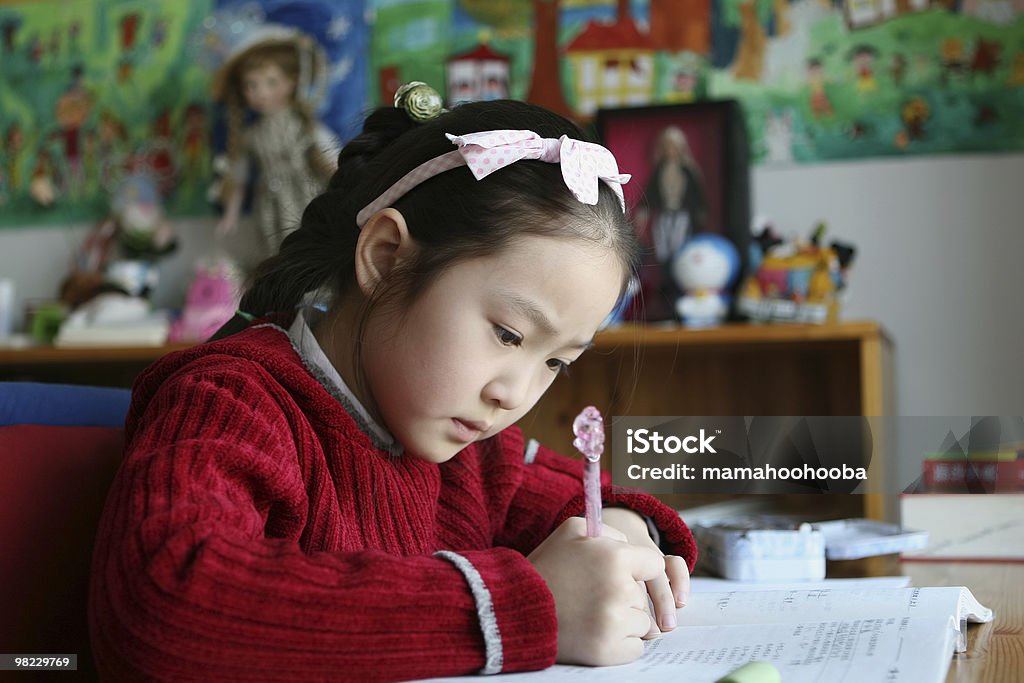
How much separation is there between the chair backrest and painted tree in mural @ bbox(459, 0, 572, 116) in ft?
4.46

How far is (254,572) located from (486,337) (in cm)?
23

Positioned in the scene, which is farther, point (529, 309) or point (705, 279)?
point (705, 279)

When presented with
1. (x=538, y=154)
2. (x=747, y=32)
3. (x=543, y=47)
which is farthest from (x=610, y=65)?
(x=538, y=154)

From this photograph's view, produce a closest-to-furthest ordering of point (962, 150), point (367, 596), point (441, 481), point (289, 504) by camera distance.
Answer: point (367, 596), point (289, 504), point (441, 481), point (962, 150)

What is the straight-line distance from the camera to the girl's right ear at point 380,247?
75 cm

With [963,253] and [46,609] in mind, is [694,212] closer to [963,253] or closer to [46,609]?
[963,253]

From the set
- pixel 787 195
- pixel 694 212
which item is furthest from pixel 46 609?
pixel 787 195

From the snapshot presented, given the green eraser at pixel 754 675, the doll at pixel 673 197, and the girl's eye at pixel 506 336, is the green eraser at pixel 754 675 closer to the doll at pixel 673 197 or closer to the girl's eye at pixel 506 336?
the girl's eye at pixel 506 336

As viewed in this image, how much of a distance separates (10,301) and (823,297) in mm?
1625

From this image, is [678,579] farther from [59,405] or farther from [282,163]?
[282,163]

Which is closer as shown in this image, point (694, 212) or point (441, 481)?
point (441, 481)

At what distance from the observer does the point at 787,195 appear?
189cm

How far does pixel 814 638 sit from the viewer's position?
64 centimetres

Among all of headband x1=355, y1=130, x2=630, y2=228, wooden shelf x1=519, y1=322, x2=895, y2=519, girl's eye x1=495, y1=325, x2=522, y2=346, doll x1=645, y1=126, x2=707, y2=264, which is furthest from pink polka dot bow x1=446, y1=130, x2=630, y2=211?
doll x1=645, y1=126, x2=707, y2=264
